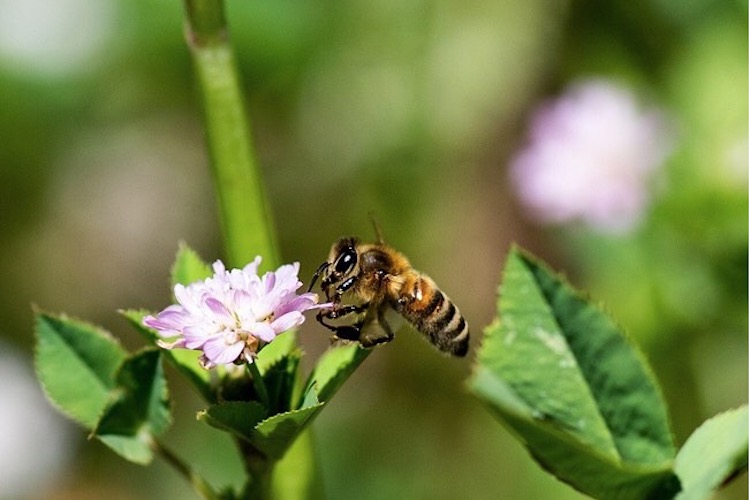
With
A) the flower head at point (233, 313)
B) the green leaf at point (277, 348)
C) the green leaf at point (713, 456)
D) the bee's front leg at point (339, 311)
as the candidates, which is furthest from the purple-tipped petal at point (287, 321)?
the green leaf at point (713, 456)

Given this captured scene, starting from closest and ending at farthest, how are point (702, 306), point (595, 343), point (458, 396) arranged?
point (595, 343) < point (702, 306) < point (458, 396)

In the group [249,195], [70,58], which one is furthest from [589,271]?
[249,195]

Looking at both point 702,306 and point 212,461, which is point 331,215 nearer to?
point 212,461

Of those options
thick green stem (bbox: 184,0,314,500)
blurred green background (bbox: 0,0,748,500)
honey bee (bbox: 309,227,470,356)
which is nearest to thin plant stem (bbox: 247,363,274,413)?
thick green stem (bbox: 184,0,314,500)

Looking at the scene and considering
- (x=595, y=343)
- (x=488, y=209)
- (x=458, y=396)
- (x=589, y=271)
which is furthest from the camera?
(x=488, y=209)

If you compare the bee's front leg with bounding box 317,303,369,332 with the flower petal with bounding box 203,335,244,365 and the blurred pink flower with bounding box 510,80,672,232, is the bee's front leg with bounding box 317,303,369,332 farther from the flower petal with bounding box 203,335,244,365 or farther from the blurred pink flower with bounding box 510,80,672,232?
the blurred pink flower with bounding box 510,80,672,232

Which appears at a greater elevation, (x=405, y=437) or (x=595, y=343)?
(x=595, y=343)
